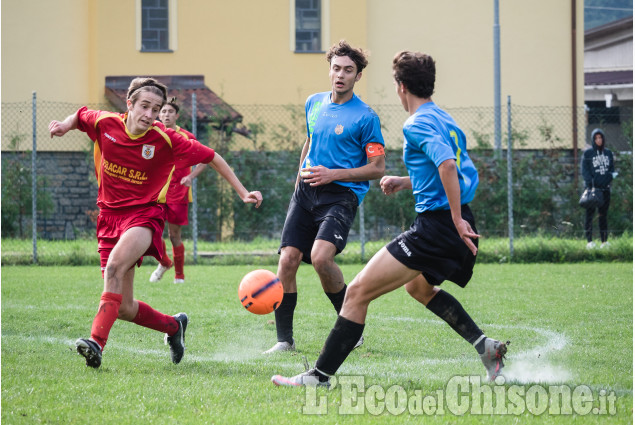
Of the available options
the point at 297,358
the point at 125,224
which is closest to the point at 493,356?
the point at 297,358

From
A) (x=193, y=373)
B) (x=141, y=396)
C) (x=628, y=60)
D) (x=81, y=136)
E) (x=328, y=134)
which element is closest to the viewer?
(x=141, y=396)

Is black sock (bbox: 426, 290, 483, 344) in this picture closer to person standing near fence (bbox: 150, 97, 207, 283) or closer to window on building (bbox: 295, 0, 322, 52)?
person standing near fence (bbox: 150, 97, 207, 283)

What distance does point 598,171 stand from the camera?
47.9ft

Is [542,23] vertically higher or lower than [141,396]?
higher

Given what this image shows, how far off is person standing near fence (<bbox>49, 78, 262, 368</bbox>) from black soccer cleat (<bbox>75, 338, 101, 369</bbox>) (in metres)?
0.45

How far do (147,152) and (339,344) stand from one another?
80.4 inches

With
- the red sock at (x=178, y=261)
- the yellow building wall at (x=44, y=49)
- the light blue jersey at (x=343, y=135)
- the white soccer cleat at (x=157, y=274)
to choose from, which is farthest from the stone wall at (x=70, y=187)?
the light blue jersey at (x=343, y=135)

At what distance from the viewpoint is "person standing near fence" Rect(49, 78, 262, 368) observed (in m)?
5.64

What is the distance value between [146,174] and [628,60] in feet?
102

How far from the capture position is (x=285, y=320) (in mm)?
6301

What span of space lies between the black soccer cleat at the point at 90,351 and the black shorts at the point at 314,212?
1.69 metres

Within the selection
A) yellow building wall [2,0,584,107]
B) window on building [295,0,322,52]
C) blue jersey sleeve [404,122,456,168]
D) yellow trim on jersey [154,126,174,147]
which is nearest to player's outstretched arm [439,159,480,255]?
blue jersey sleeve [404,122,456,168]

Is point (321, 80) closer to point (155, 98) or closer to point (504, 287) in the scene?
point (504, 287)

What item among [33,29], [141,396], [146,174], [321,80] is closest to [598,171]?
[321,80]
